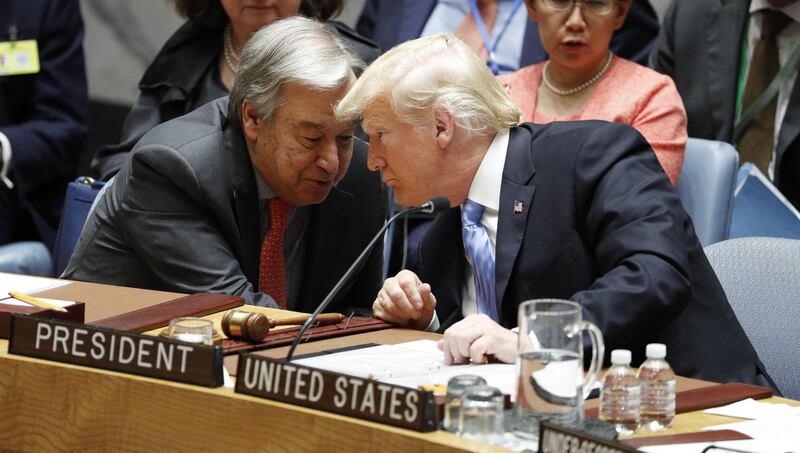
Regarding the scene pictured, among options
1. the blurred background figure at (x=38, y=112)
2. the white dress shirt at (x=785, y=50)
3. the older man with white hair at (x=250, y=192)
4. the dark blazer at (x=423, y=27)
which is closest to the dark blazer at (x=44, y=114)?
the blurred background figure at (x=38, y=112)

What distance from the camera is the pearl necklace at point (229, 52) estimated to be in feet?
13.8

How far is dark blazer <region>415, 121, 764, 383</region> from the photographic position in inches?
96.7

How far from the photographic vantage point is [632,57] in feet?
14.2

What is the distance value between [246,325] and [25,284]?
2.12 feet

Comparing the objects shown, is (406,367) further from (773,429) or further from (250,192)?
(250,192)

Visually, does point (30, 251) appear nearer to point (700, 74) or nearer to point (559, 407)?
point (700, 74)

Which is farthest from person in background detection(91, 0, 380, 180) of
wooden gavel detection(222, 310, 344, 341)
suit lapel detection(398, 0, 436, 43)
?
wooden gavel detection(222, 310, 344, 341)

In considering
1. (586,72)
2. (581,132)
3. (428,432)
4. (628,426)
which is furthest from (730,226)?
(428,432)

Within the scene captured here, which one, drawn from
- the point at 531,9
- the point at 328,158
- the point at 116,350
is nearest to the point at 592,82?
the point at 531,9

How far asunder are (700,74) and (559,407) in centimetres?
267

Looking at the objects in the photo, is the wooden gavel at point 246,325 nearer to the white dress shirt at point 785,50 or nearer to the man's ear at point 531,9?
the man's ear at point 531,9

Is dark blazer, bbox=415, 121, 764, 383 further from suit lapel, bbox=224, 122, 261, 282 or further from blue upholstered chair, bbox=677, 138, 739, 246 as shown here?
blue upholstered chair, bbox=677, 138, 739, 246

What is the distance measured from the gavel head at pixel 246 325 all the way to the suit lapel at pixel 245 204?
0.76m

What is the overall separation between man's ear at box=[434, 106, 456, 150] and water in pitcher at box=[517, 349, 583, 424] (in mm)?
1101
